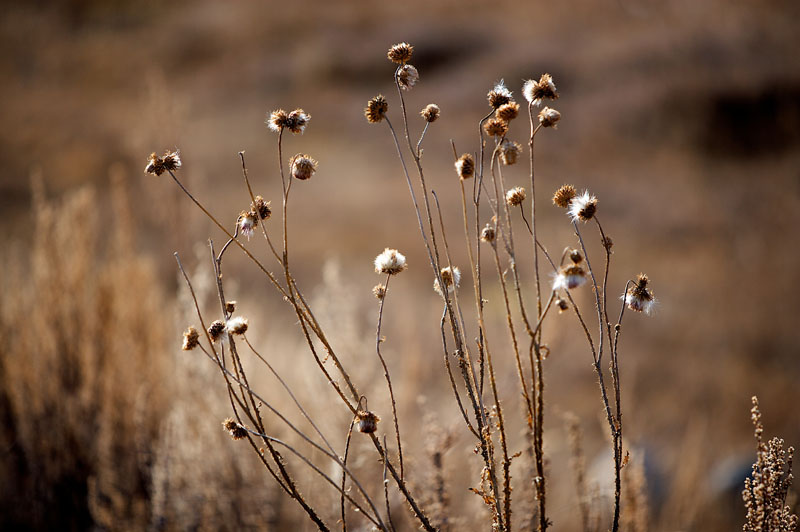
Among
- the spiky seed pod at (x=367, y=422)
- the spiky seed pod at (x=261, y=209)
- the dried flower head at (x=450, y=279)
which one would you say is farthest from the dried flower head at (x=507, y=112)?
the spiky seed pod at (x=367, y=422)

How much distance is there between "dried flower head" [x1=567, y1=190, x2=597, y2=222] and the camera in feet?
2.96

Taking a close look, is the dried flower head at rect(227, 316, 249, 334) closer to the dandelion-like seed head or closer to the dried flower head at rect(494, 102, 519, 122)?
the dandelion-like seed head

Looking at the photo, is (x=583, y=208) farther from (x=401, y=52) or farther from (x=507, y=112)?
(x=401, y=52)

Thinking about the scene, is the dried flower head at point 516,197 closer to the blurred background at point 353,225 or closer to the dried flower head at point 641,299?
the dried flower head at point 641,299

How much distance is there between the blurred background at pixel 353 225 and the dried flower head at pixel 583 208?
72 cm

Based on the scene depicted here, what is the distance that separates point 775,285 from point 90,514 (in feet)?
17.5

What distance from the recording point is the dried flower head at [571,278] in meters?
0.83

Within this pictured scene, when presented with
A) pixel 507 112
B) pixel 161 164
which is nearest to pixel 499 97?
pixel 507 112

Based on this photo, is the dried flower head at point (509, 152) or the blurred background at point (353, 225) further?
the blurred background at point (353, 225)

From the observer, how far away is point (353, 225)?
7188 mm

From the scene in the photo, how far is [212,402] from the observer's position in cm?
227

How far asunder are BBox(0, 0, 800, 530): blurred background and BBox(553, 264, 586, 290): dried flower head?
73 centimetres

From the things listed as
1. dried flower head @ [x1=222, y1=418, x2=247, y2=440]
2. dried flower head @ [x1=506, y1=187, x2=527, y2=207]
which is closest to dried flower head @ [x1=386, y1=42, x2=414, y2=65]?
dried flower head @ [x1=506, y1=187, x2=527, y2=207]

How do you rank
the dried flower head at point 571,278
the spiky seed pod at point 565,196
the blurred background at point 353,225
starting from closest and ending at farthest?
the dried flower head at point 571,278 → the spiky seed pod at point 565,196 → the blurred background at point 353,225
